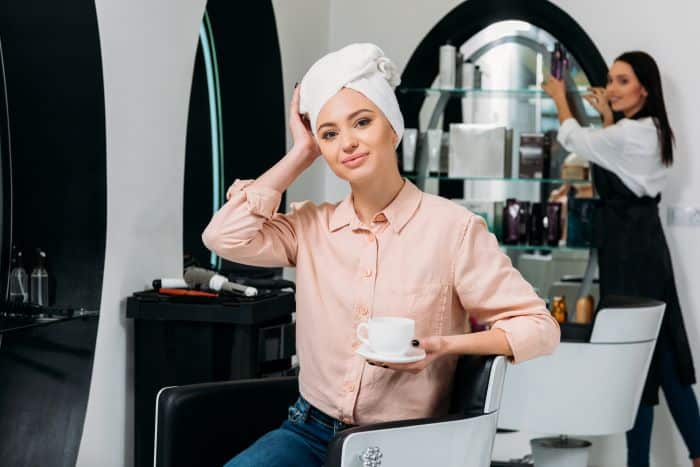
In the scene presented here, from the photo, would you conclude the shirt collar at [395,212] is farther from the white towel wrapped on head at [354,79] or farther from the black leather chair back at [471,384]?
the black leather chair back at [471,384]

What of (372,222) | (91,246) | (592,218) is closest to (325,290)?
(372,222)

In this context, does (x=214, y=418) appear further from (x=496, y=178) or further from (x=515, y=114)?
(x=515, y=114)

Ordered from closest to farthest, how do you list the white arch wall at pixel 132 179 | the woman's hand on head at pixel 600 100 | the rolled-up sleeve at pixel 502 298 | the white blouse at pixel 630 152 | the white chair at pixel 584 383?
the rolled-up sleeve at pixel 502 298, the white arch wall at pixel 132 179, the white chair at pixel 584 383, the white blouse at pixel 630 152, the woman's hand on head at pixel 600 100

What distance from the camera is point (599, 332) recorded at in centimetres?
392

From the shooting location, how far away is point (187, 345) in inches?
125

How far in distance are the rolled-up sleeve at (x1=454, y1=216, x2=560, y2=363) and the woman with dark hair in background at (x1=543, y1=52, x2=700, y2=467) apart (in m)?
2.49

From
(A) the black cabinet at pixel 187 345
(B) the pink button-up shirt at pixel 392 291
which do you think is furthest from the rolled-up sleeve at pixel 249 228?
(A) the black cabinet at pixel 187 345

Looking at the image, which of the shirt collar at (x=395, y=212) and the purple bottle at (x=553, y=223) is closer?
Answer: the shirt collar at (x=395, y=212)

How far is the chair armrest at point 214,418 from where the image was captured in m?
2.37

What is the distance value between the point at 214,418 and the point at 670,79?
10.5 feet

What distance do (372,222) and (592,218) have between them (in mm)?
2812

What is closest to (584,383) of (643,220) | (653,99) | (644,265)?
(644,265)

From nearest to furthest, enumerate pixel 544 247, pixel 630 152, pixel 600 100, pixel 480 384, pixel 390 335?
pixel 390 335 < pixel 480 384 < pixel 630 152 < pixel 600 100 < pixel 544 247

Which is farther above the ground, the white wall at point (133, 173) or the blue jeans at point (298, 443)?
the white wall at point (133, 173)
